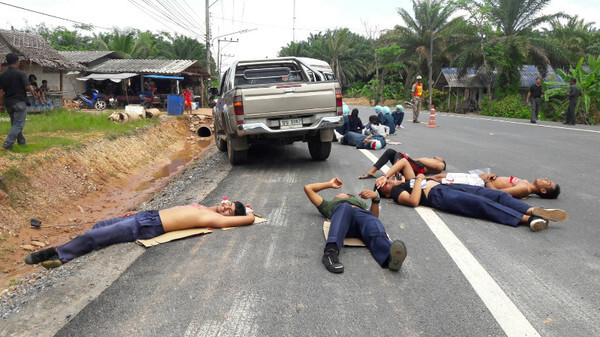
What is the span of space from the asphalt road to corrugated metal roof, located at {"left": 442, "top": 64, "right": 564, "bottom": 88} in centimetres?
3281

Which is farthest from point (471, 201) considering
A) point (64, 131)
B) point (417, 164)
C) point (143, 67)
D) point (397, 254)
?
point (143, 67)

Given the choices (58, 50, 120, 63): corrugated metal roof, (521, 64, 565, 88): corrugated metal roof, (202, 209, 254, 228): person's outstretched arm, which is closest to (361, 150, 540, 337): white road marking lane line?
(202, 209, 254, 228): person's outstretched arm

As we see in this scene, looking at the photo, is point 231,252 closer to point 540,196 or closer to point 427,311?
point 427,311

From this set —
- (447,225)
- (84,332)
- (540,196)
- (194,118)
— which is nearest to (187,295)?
(84,332)

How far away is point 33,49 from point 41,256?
2130 cm

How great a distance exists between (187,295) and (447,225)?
3.02 m

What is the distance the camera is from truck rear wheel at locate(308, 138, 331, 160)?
9.57 m

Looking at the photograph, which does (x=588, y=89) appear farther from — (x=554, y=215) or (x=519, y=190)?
(x=554, y=215)

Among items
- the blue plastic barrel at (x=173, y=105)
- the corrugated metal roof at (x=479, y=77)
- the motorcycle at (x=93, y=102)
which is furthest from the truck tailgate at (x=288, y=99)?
the corrugated metal roof at (x=479, y=77)

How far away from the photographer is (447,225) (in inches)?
207

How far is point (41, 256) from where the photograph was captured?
488cm

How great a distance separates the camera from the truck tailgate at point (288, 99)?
8336 mm

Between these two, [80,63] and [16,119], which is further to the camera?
[80,63]

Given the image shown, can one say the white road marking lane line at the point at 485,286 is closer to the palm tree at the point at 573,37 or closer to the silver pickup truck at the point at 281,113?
the silver pickup truck at the point at 281,113
